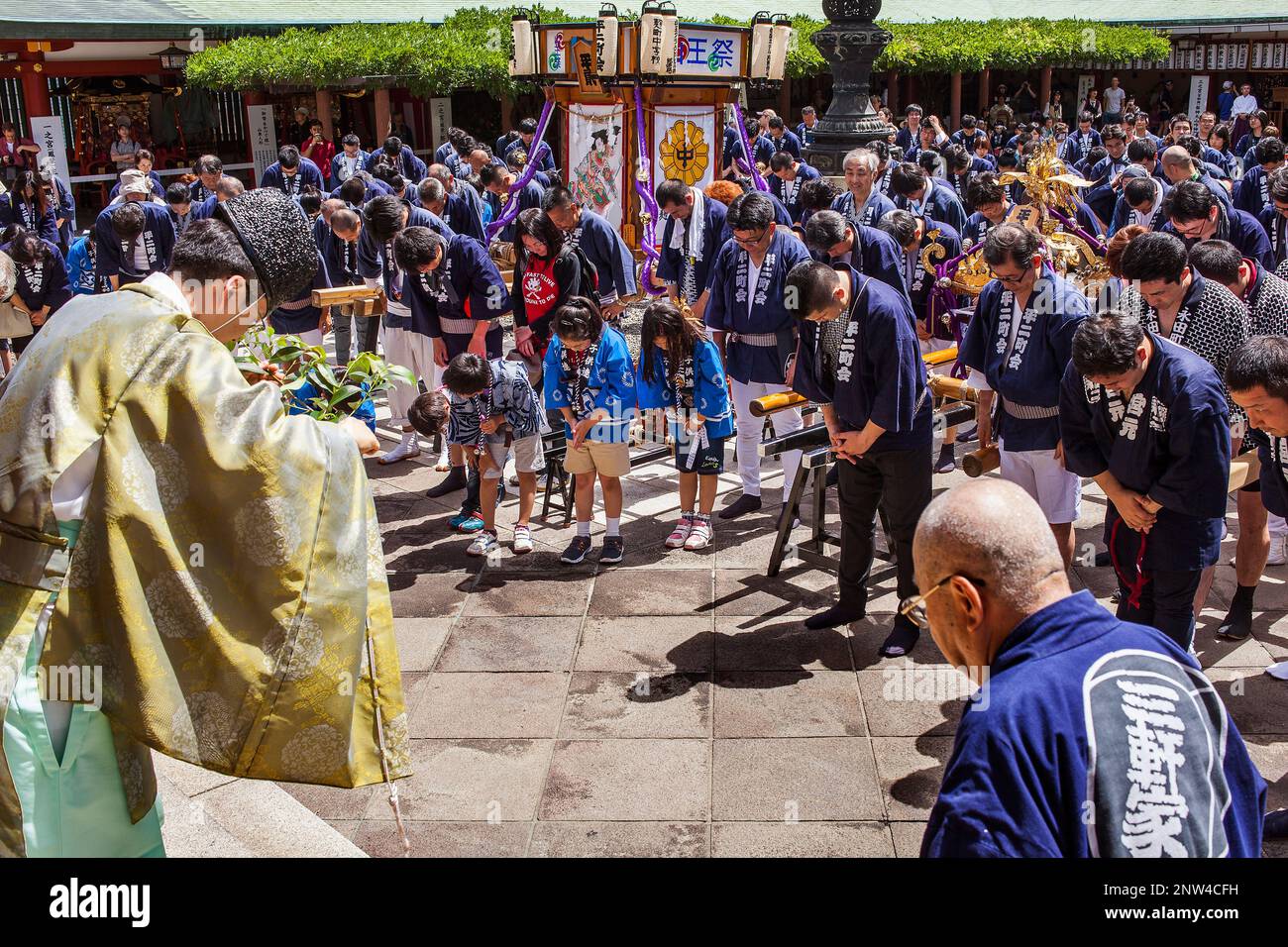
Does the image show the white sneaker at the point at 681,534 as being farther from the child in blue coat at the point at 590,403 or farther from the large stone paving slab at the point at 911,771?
the large stone paving slab at the point at 911,771

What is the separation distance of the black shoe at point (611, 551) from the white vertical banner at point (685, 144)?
7545 millimetres

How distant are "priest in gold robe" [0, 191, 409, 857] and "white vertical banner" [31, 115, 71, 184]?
16.4 m

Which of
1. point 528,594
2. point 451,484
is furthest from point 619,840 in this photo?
point 451,484

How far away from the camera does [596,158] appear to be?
1396cm

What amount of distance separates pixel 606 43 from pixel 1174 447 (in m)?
9.94

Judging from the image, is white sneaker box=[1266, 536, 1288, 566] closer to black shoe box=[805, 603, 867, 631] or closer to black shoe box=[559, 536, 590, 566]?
black shoe box=[805, 603, 867, 631]

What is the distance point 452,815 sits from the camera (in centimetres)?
446

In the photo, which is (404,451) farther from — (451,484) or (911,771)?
(911,771)

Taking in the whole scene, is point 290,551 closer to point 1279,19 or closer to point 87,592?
point 87,592

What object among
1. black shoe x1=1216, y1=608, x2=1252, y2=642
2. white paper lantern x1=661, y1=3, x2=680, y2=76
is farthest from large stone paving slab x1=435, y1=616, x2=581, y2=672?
white paper lantern x1=661, y1=3, x2=680, y2=76

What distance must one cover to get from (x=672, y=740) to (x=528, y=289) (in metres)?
4.16

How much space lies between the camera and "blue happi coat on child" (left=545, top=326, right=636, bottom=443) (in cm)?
675

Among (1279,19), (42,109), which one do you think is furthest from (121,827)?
(1279,19)

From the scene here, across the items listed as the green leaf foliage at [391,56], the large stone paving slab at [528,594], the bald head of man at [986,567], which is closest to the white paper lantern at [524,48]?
the green leaf foliage at [391,56]
